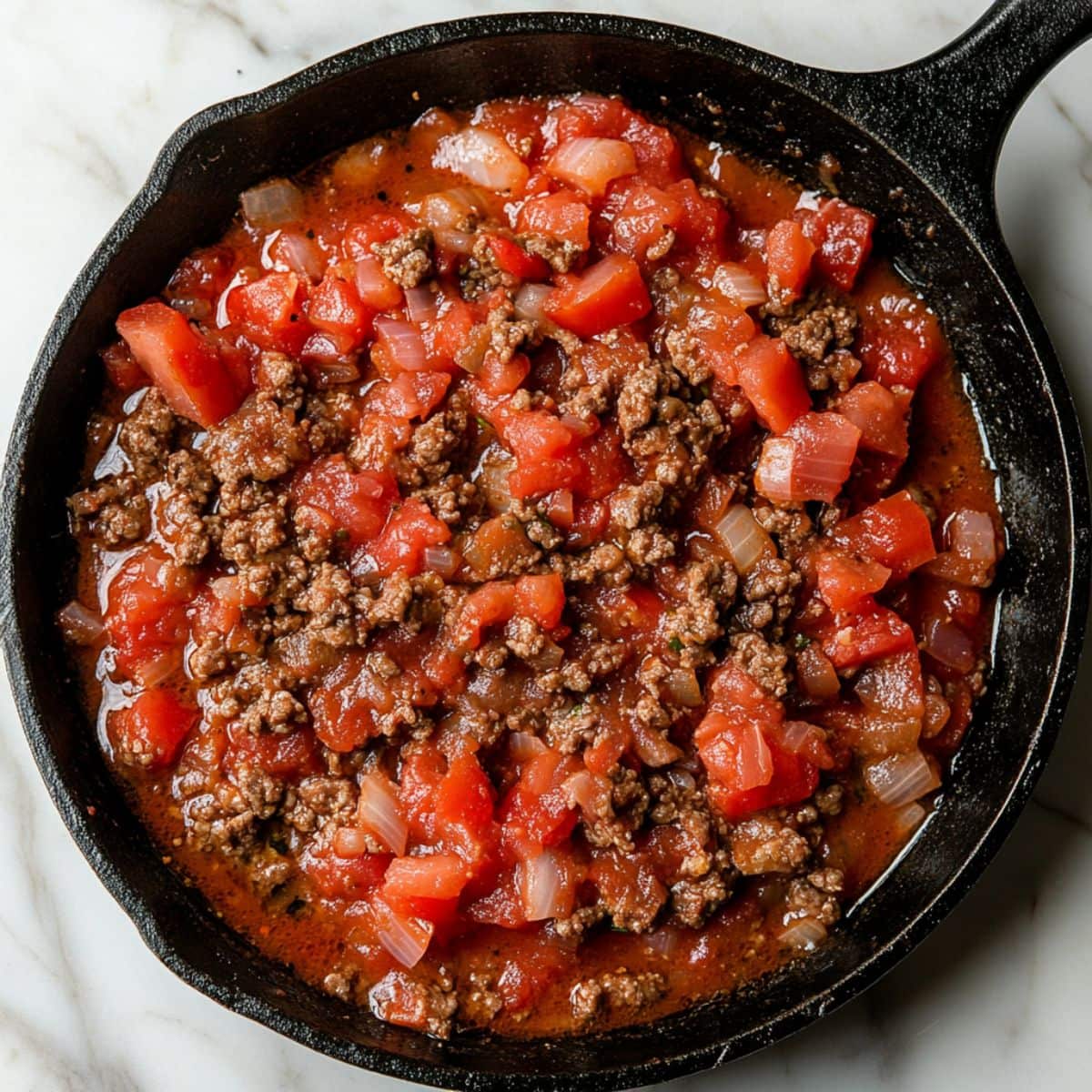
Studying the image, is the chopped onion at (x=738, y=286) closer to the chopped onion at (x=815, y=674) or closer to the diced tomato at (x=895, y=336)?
the diced tomato at (x=895, y=336)

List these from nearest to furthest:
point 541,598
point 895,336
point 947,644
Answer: point 541,598 → point 947,644 → point 895,336

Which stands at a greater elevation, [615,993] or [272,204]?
[272,204]

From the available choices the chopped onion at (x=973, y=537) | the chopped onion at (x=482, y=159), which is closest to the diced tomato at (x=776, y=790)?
the chopped onion at (x=973, y=537)

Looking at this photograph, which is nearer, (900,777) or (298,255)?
(900,777)

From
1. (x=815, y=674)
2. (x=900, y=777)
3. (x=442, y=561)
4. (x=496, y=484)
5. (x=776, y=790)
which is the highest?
(x=496, y=484)

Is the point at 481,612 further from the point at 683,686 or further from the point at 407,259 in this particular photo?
the point at 407,259

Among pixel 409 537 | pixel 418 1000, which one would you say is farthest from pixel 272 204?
pixel 418 1000

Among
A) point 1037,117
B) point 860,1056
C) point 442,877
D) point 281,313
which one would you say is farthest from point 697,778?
point 1037,117

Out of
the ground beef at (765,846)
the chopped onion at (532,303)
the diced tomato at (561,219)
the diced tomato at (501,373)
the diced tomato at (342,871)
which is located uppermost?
the diced tomato at (561,219)
